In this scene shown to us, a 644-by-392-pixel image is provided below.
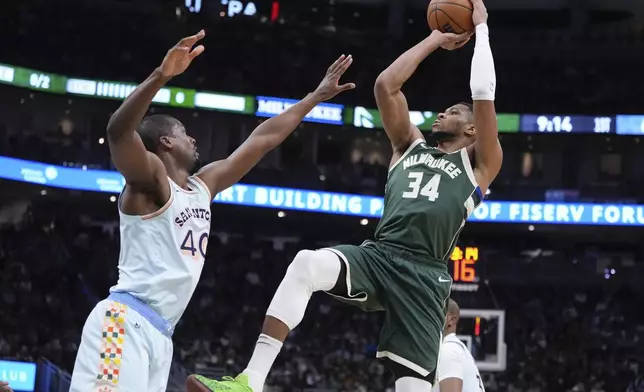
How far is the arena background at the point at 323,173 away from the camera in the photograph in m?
22.9

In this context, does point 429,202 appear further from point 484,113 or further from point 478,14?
point 478,14

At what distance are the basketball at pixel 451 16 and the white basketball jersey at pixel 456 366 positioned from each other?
2.50 m

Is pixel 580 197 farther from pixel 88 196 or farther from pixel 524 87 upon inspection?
pixel 88 196

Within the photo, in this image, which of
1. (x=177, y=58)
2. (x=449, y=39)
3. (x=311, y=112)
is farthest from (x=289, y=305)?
(x=311, y=112)

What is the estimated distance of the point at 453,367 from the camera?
7.50 meters

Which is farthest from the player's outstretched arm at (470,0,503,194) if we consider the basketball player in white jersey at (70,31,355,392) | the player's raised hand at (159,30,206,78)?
the player's raised hand at (159,30,206,78)

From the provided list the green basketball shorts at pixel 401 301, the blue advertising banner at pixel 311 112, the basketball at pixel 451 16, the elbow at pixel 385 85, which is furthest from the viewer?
the blue advertising banner at pixel 311 112

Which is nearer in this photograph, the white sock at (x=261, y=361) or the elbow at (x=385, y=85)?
the white sock at (x=261, y=361)

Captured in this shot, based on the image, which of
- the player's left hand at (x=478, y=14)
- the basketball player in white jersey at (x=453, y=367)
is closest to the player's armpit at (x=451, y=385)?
the basketball player in white jersey at (x=453, y=367)

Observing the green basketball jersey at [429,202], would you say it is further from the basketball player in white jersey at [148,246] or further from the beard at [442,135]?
the basketball player in white jersey at [148,246]

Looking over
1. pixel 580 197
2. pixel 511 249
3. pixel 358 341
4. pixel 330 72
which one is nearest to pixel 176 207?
pixel 330 72

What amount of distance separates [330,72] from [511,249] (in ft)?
74.9

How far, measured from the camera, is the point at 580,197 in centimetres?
2583

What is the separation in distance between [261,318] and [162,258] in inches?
763
